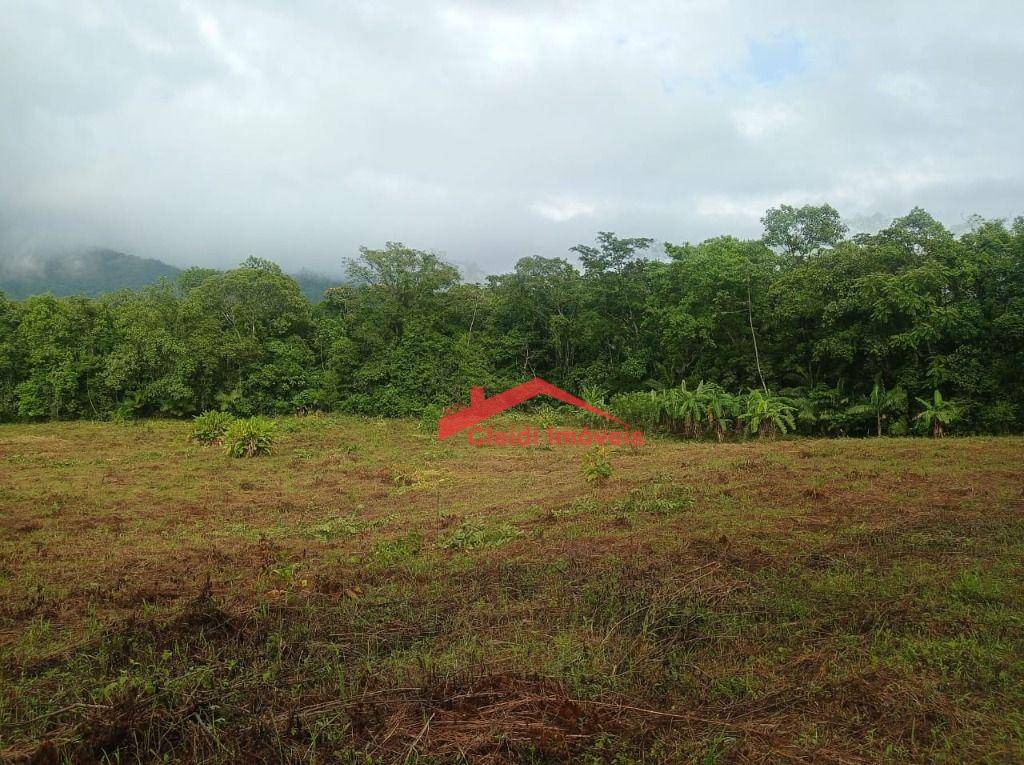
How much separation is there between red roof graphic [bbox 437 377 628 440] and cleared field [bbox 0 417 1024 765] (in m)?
11.0

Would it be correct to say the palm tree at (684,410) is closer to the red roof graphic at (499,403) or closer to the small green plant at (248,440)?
the red roof graphic at (499,403)

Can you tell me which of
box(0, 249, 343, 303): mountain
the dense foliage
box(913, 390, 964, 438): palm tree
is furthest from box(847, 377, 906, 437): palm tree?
box(0, 249, 343, 303): mountain

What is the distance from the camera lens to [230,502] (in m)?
10.0

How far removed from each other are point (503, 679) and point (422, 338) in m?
20.7

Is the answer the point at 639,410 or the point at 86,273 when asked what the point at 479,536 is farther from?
the point at 86,273

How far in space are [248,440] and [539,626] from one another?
42.3 ft

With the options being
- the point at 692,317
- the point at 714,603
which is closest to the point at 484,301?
the point at 692,317

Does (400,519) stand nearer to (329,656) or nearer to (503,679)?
(329,656)

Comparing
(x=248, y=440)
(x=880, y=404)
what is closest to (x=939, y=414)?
(x=880, y=404)

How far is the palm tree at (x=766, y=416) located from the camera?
1659 cm

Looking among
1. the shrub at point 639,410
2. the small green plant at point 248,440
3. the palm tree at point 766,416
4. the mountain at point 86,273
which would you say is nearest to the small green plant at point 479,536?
the small green plant at point 248,440

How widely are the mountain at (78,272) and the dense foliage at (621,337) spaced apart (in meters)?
64.6

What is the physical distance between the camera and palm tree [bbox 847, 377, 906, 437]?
15984mm

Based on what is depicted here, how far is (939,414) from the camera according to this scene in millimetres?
15031
